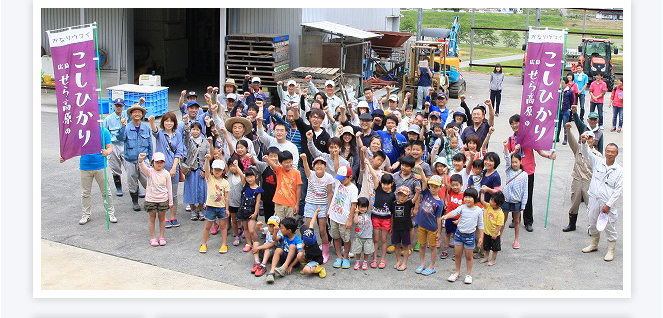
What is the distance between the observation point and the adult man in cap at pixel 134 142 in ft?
32.7

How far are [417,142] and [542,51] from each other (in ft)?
7.57

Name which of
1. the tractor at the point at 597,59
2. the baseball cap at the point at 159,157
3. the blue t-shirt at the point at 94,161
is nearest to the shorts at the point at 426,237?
the baseball cap at the point at 159,157

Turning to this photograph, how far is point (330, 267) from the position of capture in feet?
27.1

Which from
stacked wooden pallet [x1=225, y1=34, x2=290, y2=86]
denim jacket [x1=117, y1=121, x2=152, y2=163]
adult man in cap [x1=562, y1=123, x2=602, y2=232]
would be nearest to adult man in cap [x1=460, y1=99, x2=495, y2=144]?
adult man in cap [x1=562, y1=123, x2=602, y2=232]

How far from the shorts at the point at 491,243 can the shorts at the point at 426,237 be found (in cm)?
69

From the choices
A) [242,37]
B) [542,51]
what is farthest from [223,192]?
[242,37]

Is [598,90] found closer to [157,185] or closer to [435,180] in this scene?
[435,180]

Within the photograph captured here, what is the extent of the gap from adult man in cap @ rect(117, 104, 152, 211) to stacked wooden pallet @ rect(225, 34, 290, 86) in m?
7.57

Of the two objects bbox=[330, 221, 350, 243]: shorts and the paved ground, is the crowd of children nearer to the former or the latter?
bbox=[330, 221, 350, 243]: shorts

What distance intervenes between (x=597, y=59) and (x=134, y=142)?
19821 mm

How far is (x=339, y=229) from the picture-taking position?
8.31 meters

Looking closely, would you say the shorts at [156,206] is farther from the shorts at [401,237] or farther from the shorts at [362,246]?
the shorts at [401,237]

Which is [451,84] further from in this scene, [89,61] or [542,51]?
[89,61]

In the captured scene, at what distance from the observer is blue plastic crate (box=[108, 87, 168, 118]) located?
53.1ft
